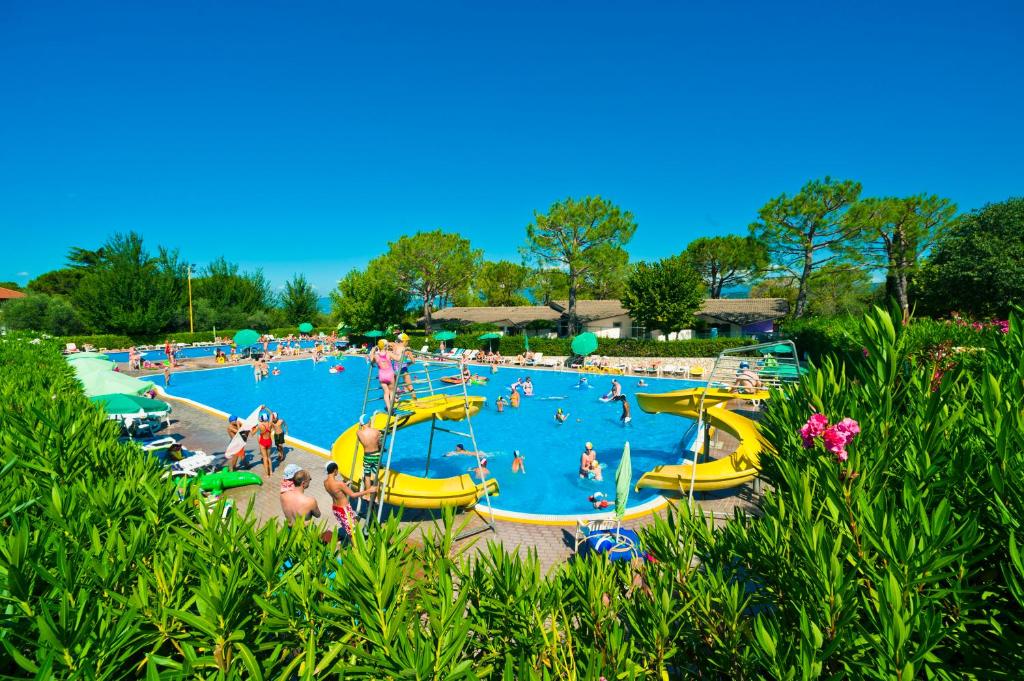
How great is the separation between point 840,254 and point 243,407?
170 feet

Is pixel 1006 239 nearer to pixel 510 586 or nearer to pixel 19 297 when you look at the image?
pixel 510 586

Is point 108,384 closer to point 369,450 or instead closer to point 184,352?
point 369,450

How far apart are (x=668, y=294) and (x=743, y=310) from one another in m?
15.2

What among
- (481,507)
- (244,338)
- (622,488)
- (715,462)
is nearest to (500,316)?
(244,338)

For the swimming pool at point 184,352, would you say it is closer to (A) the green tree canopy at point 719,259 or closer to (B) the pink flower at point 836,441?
(B) the pink flower at point 836,441

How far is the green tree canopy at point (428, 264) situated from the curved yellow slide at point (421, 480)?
1690 inches

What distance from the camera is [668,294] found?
137 ft

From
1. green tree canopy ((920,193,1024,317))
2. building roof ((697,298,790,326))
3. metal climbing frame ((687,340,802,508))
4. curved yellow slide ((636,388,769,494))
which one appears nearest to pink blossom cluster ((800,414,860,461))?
metal climbing frame ((687,340,802,508))

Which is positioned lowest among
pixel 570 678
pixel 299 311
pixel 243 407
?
pixel 243 407

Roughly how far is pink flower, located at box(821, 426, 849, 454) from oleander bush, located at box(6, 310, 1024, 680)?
0.02 m

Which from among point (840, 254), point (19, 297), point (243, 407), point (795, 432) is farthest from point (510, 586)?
point (19, 297)

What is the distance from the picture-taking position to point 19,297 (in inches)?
2000

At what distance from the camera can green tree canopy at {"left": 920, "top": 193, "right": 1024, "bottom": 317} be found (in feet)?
86.2

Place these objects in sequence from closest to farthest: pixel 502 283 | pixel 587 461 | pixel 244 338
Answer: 1. pixel 587 461
2. pixel 244 338
3. pixel 502 283
